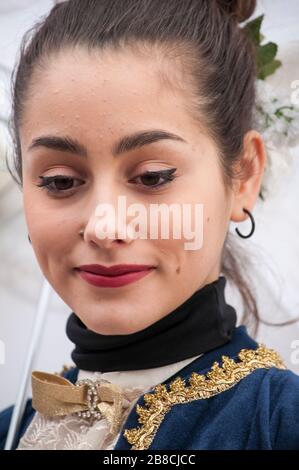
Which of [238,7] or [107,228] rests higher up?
[238,7]

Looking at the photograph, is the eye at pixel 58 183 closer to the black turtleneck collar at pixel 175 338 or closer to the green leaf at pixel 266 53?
the black turtleneck collar at pixel 175 338

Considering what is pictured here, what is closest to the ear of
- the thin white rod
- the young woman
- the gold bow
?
the young woman

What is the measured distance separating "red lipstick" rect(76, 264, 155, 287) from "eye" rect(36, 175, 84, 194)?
118 millimetres

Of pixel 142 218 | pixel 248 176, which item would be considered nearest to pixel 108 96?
pixel 142 218

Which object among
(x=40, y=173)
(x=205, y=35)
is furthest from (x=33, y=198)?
(x=205, y=35)

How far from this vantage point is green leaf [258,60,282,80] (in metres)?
1.22

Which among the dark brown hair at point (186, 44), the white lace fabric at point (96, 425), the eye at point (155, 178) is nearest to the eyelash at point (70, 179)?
the eye at point (155, 178)

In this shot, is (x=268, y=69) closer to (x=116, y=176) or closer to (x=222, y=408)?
(x=116, y=176)

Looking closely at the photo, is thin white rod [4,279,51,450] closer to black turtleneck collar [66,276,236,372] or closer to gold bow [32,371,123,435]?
gold bow [32,371,123,435]

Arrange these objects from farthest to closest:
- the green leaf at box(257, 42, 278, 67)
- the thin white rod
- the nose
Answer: the thin white rod, the green leaf at box(257, 42, 278, 67), the nose

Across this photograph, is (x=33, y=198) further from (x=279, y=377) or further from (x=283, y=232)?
(x=283, y=232)

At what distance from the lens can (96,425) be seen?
973mm

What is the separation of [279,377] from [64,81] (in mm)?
516

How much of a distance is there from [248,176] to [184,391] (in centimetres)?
37
